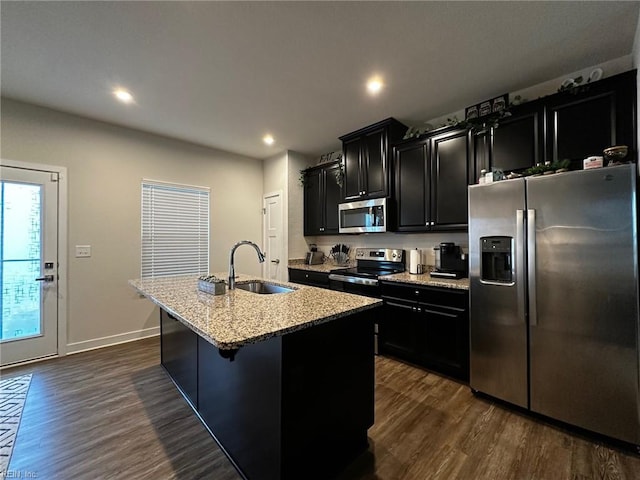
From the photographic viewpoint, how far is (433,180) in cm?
294

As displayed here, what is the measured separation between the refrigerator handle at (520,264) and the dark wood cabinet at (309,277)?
210 centimetres

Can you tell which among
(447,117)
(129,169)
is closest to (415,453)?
(447,117)

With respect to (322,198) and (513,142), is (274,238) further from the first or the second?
(513,142)

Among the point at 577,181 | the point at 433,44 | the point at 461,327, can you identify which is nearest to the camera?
the point at 577,181

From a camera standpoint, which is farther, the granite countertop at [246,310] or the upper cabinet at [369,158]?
the upper cabinet at [369,158]

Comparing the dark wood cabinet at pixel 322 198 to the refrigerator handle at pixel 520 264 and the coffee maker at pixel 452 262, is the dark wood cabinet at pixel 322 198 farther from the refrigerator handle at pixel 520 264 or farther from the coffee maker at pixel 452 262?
the refrigerator handle at pixel 520 264

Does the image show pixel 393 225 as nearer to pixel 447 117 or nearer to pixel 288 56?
pixel 447 117

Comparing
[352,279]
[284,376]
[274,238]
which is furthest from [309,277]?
[284,376]

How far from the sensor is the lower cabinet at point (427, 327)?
2.43m

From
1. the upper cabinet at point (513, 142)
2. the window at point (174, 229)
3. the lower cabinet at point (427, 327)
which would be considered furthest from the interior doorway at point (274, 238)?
the upper cabinet at point (513, 142)

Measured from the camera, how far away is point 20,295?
287 cm

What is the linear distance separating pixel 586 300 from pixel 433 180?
5.42ft

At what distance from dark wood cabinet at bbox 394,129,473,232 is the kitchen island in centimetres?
168

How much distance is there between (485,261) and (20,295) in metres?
4.59
